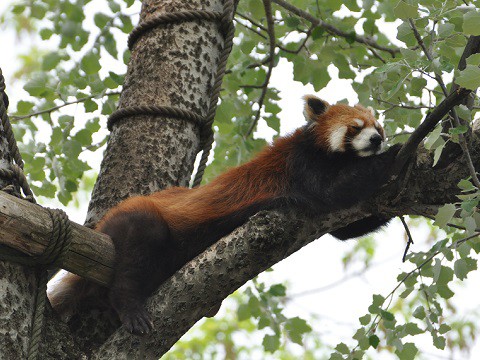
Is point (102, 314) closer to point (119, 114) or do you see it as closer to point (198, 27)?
point (119, 114)

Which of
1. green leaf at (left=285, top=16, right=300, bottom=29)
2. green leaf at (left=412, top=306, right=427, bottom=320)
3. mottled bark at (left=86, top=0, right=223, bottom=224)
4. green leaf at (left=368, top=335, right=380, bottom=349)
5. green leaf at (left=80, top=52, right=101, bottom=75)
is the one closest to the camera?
green leaf at (left=368, top=335, right=380, bottom=349)

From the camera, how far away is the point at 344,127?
425 cm

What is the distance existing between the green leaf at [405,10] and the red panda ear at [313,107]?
1.68m

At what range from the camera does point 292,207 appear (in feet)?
9.88

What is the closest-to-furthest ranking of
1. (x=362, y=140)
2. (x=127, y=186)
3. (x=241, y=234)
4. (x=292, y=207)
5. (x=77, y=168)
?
(x=241, y=234), (x=292, y=207), (x=127, y=186), (x=362, y=140), (x=77, y=168)

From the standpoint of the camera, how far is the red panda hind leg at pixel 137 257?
300 centimetres

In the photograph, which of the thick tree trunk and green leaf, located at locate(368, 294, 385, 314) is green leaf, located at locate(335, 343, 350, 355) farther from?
the thick tree trunk

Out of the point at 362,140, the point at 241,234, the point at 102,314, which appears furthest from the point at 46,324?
the point at 362,140

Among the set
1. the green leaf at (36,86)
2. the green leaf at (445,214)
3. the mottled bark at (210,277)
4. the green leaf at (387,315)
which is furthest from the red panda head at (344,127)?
the green leaf at (36,86)

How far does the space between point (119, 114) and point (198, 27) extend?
74 cm

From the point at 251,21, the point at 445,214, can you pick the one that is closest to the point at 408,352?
the point at 445,214

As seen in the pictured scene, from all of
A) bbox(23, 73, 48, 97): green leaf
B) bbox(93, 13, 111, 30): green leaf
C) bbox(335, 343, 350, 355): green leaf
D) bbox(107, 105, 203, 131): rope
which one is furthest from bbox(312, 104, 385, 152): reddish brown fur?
bbox(23, 73, 48, 97): green leaf

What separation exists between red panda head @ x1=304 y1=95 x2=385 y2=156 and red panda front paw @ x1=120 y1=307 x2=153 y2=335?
174 centimetres

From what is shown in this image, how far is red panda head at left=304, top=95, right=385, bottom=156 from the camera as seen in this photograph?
4070 mm
